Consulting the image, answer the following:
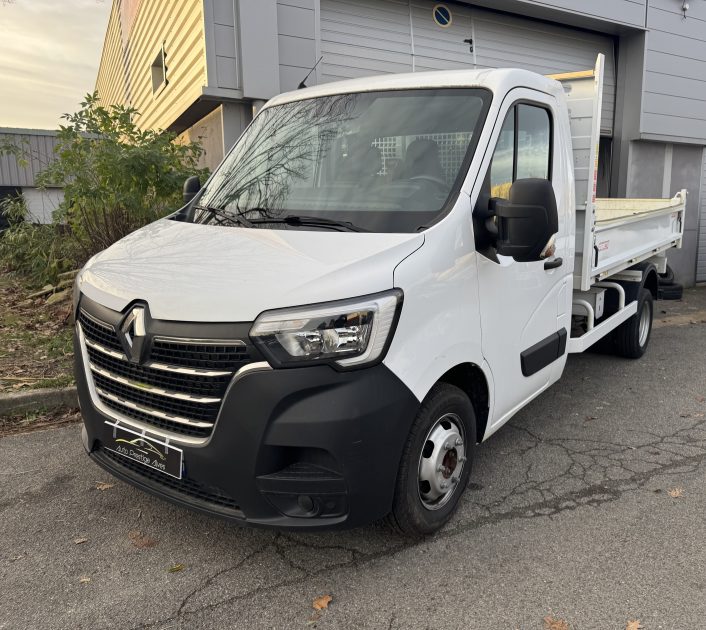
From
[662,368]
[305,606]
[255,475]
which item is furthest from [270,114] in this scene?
[662,368]

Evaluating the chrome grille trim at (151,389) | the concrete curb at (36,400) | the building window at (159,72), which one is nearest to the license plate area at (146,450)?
the chrome grille trim at (151,389)

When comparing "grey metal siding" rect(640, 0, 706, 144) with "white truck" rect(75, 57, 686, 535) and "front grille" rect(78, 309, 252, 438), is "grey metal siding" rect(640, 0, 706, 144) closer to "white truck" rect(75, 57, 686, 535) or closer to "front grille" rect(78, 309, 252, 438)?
"white truck" rect(75, 57, 686, 535)

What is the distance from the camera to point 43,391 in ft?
15.9

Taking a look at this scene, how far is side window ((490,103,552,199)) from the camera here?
10.8 ft

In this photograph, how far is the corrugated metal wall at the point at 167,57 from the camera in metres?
7.23

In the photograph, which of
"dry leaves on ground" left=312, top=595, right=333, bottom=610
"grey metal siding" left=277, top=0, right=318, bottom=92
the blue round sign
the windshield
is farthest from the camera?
the blue round sign

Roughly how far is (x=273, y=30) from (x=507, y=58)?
433 cm

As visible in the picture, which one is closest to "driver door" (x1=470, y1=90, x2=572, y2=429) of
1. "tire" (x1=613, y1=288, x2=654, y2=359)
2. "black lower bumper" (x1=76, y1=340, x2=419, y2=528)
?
"black lower bumper" (x1=76, y1=340, x2=419, y2=528)

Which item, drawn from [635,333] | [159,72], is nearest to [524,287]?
[635,333]

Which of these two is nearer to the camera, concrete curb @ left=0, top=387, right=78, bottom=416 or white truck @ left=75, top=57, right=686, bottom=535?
white truck @ left=75, top=57, right=686, bottom=535

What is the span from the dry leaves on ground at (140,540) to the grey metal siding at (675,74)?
1088cm

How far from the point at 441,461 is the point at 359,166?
1.60 meters

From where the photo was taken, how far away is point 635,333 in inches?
246

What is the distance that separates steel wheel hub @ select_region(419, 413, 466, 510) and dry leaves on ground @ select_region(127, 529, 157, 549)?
4.51ft
